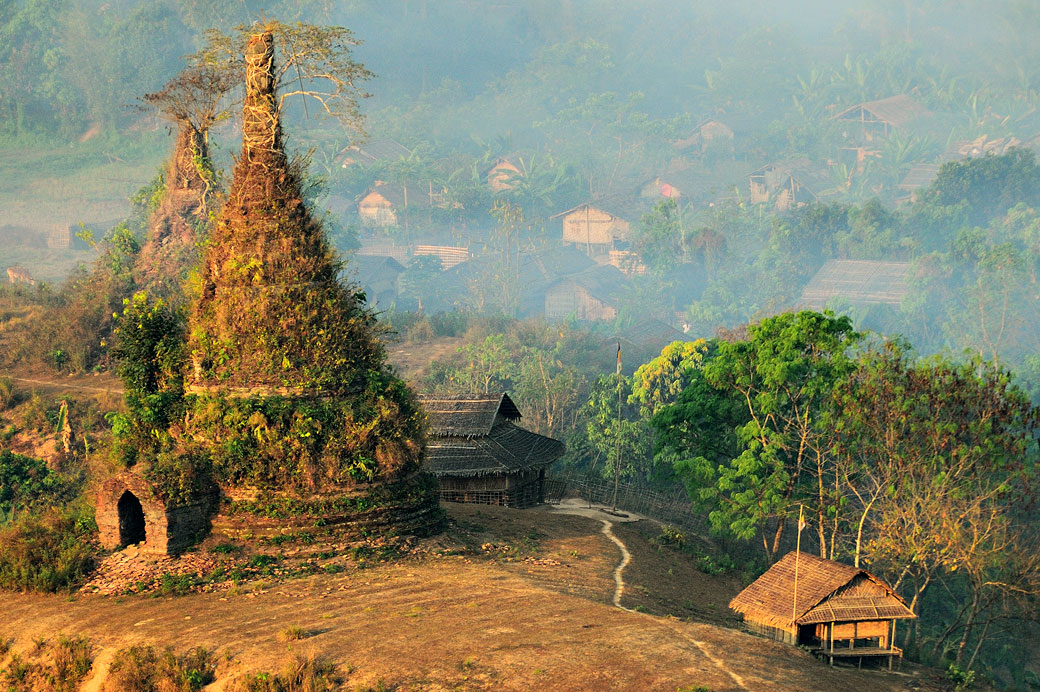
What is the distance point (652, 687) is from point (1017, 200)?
4191 inches

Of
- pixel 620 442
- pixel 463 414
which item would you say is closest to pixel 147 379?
pixel 463 414

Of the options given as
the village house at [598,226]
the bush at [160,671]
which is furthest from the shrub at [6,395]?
the village house at [598,226]

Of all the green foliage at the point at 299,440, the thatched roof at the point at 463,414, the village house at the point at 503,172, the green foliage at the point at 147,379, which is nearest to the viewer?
the green foliage at the point at 299,440

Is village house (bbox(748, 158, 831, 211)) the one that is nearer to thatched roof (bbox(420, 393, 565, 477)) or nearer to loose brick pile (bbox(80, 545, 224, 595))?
thatched roof (bbox(420, 393, 565, 477))

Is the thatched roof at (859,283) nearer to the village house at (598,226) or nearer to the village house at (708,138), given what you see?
the village house at (598,226)

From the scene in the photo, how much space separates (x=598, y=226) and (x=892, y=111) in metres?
56.9

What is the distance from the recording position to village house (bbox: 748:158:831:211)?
12781 centimetres

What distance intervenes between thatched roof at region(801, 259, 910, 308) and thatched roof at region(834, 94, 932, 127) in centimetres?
5192

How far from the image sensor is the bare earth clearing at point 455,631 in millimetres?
18000

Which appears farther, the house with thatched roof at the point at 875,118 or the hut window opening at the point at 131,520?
the house with thatched roof at the point at 875,118

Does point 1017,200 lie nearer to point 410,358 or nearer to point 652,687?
point 410,358

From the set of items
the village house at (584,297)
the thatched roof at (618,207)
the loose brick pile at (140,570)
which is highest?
the thatched roof at (618,207)

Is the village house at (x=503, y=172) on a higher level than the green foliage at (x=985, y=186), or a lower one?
higher

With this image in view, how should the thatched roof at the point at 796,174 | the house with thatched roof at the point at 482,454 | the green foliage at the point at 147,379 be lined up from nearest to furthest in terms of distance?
the green foliage at the point at 147,379
the house with thatched roof at the point at 482,454
the thatched roof at the point at 796,174
